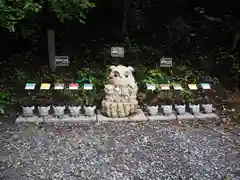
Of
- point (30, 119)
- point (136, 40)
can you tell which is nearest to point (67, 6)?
point (30, 119)

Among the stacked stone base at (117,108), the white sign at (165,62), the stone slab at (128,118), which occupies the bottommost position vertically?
the stone slab at (128,118)

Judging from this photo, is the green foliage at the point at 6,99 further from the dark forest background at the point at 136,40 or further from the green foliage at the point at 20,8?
the green foliage at the point at 20,8

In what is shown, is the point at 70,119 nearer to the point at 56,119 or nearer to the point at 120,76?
the point at 56,119

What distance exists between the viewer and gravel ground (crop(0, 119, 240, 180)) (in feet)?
14.1

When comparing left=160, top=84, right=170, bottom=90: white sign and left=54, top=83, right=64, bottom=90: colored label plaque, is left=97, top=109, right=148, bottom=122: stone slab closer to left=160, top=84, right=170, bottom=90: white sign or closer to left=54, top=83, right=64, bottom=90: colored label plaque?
left=160, top=84, right=170, bottom=90: white sign

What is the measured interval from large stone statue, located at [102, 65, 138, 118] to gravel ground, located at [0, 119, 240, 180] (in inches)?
14.4

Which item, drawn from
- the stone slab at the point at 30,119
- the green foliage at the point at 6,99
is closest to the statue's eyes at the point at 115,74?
the stone slab at the point at 30,119

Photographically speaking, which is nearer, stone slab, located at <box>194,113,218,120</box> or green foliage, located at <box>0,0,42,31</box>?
green foliage, located at <box>0,0,42,31</box>

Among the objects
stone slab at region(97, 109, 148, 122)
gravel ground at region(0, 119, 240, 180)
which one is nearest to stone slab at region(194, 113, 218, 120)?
gravel ground at region(0, 119, 240, 180)

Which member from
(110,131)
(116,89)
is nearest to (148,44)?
(116,89)

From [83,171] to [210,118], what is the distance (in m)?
3.28

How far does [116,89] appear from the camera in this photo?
6082 millimetres

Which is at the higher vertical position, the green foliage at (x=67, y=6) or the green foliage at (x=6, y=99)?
the green foliage at (x=67, y=6)

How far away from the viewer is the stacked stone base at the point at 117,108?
613cm
